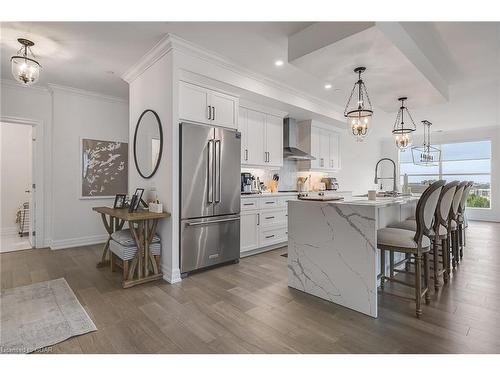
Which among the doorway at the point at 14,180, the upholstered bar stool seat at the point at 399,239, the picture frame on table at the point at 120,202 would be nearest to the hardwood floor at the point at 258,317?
the upholstered bar stool seat at the point at 399,239

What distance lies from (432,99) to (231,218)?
353 cm

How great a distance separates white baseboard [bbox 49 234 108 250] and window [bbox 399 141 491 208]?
28.1 ft

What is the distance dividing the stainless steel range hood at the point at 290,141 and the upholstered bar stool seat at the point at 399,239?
317 centimetres

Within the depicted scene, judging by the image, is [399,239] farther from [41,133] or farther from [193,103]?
[41,133]

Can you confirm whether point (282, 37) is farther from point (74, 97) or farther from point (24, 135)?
point (24, 135)

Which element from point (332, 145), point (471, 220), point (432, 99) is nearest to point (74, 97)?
point (332, 145)

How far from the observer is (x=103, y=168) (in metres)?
4.95

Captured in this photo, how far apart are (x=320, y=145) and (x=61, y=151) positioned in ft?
17.0

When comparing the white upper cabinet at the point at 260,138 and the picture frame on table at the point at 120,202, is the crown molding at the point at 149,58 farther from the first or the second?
the picture frame on table at the point at 120,202

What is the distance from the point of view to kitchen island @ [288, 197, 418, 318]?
2.24 metres

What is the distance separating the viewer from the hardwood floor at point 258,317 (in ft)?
5.98

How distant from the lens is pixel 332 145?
6.55m

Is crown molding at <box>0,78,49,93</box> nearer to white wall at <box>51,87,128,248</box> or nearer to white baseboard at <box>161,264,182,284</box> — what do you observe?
white wall at <box>51,87,128,248</box>

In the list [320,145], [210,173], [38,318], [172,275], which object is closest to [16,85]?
[210,173]
